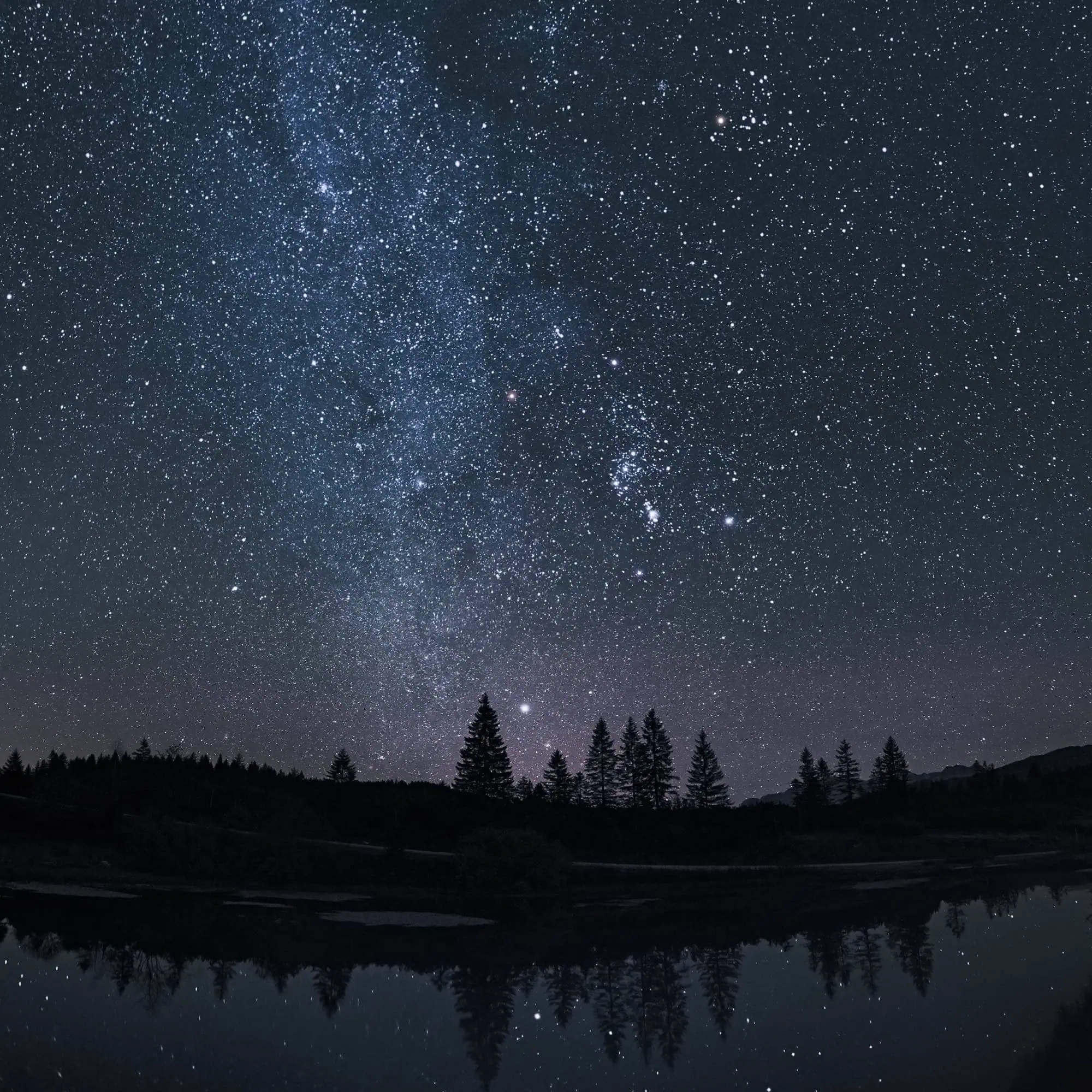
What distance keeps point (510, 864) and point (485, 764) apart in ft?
164

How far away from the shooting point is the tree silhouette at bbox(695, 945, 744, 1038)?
37.3 ft

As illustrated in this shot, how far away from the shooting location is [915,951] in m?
16.0

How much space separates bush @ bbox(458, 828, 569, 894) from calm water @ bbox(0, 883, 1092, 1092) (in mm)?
11863

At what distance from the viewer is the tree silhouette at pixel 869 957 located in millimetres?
13359

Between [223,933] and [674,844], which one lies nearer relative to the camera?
[223,933]

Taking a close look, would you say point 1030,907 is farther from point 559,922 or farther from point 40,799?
point 40,799

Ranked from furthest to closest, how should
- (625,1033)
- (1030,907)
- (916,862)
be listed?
(916,862), (1030,907), (625,1033)

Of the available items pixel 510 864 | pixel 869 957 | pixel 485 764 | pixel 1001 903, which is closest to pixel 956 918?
pixel 1001 903

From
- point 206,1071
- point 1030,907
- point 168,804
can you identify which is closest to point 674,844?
point 1030,907

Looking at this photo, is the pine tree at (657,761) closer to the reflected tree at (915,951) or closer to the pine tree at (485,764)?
the pine tree at (485,764)

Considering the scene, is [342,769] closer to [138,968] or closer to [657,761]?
[657,761]

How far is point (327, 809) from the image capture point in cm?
5378

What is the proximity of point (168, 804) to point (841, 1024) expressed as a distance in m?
46.8

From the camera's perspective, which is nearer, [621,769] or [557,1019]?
[557,1019]
